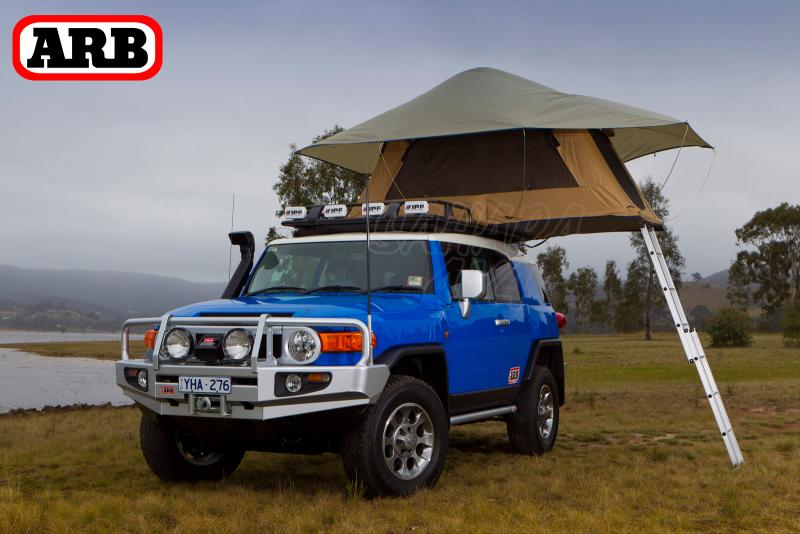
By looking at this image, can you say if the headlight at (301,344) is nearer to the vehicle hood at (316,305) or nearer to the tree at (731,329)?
the vehicle hood at (316,305)

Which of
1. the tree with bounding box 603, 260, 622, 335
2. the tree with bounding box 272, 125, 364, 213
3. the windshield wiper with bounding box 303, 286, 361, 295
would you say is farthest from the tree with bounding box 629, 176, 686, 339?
the windshield wiper with bounding box 303, 286, 361, 295

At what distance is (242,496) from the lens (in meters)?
6.40

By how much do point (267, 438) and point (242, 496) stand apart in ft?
2.04

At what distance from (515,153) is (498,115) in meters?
0.74

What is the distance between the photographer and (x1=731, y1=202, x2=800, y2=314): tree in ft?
230

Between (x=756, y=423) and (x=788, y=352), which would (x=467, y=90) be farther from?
(x=788, y=352)

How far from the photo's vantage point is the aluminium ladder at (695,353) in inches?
324

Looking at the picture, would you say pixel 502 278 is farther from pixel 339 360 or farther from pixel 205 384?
pixel 205 384

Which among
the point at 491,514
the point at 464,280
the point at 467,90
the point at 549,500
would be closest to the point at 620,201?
the point at 467,90

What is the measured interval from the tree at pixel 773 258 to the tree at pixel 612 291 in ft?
53.9

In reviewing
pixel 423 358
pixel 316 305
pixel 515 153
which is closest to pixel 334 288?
pixel 316 305

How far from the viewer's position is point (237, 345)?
5.99 metres

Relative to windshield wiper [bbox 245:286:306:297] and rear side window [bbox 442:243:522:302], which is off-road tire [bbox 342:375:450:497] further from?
windshield wiper [bbox 245:286:306:297]

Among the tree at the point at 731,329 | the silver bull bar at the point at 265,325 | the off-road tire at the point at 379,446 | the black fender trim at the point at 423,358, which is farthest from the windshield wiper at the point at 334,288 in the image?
the tree at the point at 731,329
